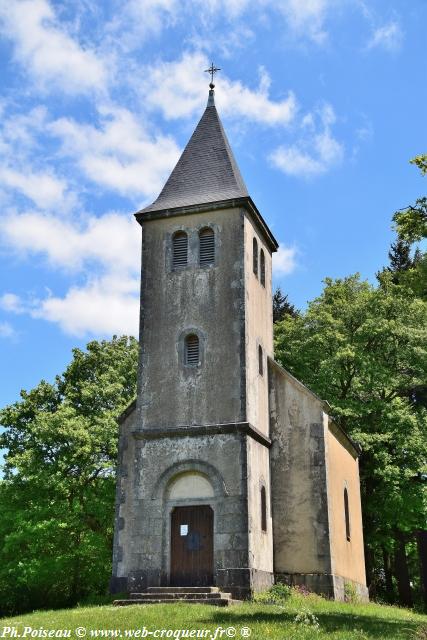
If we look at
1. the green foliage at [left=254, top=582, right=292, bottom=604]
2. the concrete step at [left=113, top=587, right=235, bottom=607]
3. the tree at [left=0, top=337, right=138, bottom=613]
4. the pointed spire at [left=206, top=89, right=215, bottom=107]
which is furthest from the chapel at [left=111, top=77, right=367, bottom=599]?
the tree at [left=0, top=337, right=138, bottom=613]

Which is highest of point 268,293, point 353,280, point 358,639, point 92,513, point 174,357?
point 353,280

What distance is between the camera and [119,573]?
70.3 ft

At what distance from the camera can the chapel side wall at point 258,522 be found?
19.5 m

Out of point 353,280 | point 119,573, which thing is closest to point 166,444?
point 119,573

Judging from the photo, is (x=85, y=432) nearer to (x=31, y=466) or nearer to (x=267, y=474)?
(x=31, y=466)

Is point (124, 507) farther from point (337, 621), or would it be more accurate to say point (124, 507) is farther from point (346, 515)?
point (337, 621)

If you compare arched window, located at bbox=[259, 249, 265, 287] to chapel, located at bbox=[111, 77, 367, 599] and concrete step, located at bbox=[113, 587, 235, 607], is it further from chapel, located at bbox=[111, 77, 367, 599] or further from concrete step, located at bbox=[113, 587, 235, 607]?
concrete step, located at bbox=[113, 587, 235, 607]

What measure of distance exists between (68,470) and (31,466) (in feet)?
5.40

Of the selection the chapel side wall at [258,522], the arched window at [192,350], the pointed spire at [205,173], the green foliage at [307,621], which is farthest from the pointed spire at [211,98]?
the green foliage at [307,621]

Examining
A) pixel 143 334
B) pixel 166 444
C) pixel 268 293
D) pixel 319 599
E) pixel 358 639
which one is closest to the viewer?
pixel 358 639

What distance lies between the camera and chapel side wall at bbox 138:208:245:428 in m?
21.2

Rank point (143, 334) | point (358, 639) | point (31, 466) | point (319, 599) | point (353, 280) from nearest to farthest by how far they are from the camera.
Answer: point (358, 639)
point (319, 599)
point (143, 334)
point (31, 466)
point (353, 280)

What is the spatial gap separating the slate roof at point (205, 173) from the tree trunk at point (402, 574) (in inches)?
689

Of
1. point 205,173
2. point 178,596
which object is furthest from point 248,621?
point 205,173
